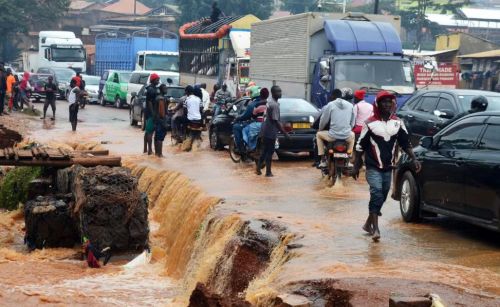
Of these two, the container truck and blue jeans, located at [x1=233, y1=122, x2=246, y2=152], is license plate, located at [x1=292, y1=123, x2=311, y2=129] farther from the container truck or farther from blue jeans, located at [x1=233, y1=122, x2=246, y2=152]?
the container truck

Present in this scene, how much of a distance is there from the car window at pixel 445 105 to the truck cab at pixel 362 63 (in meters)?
3.20

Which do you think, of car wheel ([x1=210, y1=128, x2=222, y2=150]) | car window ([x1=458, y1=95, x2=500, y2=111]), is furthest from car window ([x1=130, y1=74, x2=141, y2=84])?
car window ([x1=458, y1=95, x2=500, y2=111])

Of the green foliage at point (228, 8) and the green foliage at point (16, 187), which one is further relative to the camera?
the green foliage at point (228, 8)

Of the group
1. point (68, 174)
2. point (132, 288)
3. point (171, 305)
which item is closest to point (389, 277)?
point (171, 305)

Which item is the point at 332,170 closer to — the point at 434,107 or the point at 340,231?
the point at 434,107

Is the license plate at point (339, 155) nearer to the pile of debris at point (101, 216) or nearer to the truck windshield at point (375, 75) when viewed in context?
the pile of debris at point (101, 216)

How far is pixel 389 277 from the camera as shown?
27.3 feet

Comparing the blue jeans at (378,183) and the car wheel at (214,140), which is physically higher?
the blue jeans at (378,183)

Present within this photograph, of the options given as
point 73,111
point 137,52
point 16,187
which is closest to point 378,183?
point 16,187

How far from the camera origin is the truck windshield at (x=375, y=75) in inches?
817

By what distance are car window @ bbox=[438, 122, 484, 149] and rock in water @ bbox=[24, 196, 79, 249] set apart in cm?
754

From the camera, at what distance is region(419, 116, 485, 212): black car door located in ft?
33.5

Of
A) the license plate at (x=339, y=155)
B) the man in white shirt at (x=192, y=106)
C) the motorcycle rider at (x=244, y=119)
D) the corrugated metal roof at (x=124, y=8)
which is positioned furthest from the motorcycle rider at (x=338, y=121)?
the corrugated metal roof at (x=124, y=8)

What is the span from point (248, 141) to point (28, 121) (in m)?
Answer: 15.5
